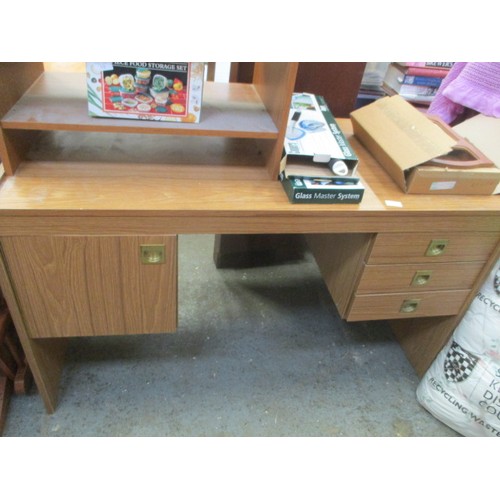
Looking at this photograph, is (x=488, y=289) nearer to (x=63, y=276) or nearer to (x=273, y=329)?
(x=273, y=329)

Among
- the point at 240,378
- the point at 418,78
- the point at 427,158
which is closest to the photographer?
the point at 427,158

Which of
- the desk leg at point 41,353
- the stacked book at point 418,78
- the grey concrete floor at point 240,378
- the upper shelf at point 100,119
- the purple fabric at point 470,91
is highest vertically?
the purple fabric at point 470,91

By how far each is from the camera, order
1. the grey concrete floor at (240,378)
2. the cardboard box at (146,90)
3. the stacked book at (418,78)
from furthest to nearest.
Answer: the stacked book at (418,78), the grey concrete floor at (240,378), the cardboard box at (146,90)

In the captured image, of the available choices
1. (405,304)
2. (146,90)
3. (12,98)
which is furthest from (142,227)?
(405,304)

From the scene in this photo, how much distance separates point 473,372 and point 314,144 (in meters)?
0.85

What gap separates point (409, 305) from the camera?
1.33 meters

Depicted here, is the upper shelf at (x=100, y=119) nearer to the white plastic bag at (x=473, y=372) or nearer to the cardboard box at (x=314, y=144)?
the cardboard box at (x=314, y=144)

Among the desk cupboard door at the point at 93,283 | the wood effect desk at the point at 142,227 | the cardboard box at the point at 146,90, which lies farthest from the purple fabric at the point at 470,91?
the desk cupboard door at the point at 93,283

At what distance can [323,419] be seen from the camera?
1.42 metres

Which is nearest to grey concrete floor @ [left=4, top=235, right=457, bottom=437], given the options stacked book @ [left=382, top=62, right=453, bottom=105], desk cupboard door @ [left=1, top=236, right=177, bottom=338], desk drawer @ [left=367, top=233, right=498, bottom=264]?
desk cupboard door @ [left=1, top=236, right=177, bottom=338]

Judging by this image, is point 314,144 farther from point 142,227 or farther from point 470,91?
point 470,91

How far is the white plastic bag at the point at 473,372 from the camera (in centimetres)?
124

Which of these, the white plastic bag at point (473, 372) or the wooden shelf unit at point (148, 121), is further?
the white plastic bag at point (473, 372)

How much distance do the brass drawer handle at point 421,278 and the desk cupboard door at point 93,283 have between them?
0.71 metres
